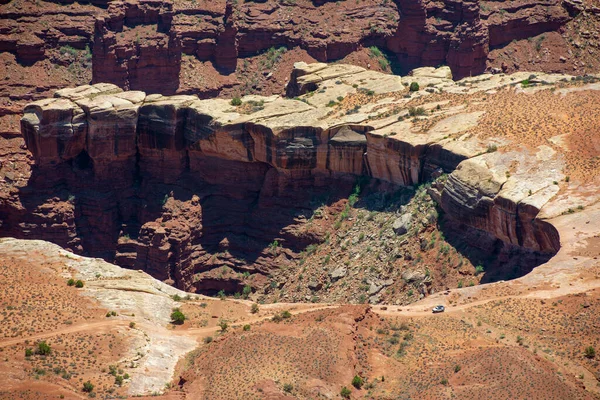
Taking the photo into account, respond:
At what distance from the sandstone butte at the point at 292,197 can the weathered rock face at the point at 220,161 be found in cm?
Result: 16

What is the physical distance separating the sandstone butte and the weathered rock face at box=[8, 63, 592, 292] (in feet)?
0.52

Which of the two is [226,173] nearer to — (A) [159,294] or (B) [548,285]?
(A) [159,294]

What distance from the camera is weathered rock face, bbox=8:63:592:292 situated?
92.2 meters

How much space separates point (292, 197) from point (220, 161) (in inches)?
282

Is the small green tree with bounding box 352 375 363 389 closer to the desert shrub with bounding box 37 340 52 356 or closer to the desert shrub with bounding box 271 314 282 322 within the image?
the desert shrub with bounding box 271 314 282 322

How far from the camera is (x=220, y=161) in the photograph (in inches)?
3907

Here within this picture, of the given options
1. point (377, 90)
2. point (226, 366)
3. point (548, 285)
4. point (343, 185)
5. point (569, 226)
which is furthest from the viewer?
point (377, 90)

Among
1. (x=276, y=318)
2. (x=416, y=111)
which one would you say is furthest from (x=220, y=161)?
(x=276, y=318)

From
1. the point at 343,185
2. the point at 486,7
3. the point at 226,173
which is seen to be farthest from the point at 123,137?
the point at 486,7

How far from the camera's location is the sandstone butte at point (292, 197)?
206 ft

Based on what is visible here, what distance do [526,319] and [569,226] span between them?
35.7 ft

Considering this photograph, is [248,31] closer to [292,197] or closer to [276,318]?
[292,197]

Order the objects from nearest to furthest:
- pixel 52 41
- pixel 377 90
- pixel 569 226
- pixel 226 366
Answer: pixel 226 366 → pixel 569 226 → pixel 377 90 → pixel 52 41

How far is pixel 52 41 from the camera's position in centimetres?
12581
